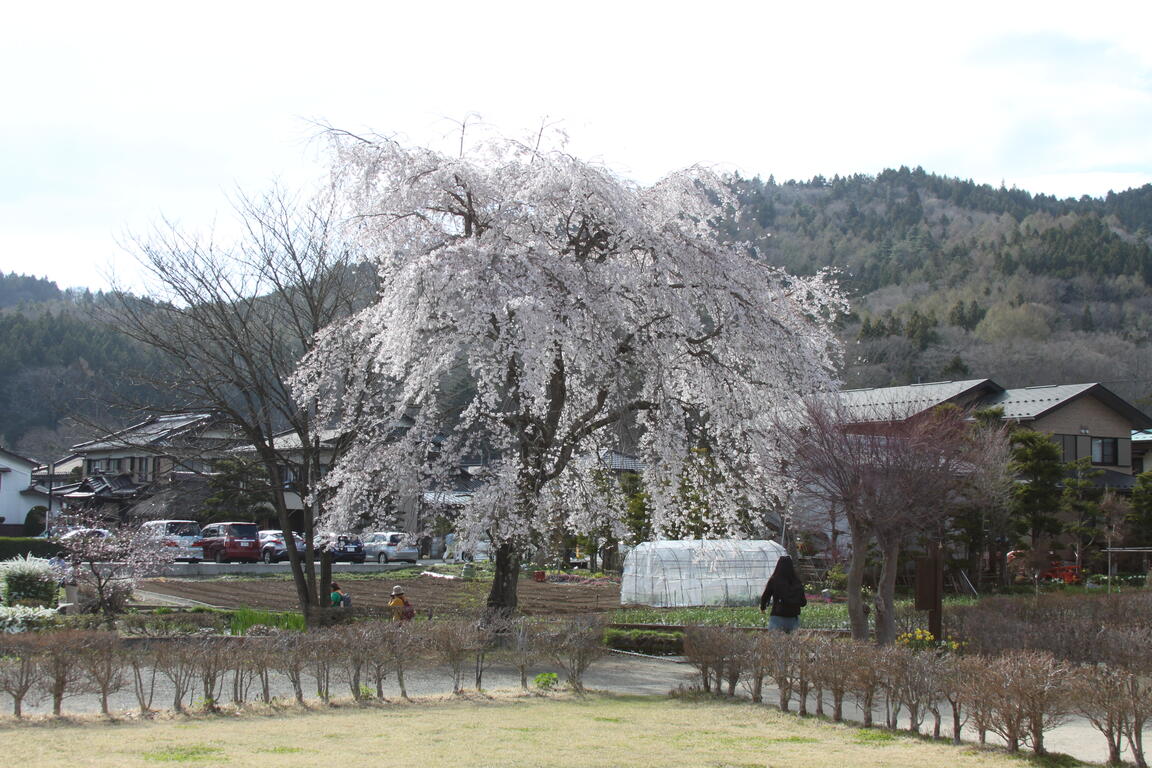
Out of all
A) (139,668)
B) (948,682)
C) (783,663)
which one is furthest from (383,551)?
(948,682)

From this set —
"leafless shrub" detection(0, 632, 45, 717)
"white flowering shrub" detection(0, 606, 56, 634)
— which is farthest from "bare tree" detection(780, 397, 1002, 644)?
"white flowering shrub" detection(0, 606, 56, 634)

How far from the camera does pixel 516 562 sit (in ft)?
46.5

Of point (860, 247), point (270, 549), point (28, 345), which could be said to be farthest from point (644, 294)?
point (860, 247)

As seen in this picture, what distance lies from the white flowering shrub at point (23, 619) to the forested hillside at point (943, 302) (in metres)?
4.66

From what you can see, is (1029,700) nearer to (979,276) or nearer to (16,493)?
(16,493)

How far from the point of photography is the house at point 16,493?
1988 inches

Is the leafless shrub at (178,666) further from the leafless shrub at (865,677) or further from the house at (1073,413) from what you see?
the house at (1073,413)

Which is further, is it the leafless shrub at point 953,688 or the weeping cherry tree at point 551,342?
the weeping cherry tree at point 551,342

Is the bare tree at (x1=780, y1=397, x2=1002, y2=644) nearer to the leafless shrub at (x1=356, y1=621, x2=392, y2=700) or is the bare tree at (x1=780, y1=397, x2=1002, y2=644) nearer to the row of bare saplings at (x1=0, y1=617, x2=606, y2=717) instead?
the row of bare saplings at (x1=0, y1=617, x2=606, y2=717)

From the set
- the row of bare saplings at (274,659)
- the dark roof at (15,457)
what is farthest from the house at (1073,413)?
the dark roof at (15,457)

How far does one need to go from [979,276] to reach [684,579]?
238ft

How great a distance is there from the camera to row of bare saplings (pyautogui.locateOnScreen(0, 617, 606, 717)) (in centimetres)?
873

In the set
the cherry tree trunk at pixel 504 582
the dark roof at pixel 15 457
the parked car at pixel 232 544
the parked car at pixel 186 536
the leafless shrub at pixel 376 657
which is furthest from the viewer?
the dark roof at pixel 15 457

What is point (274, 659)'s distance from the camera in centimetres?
934
